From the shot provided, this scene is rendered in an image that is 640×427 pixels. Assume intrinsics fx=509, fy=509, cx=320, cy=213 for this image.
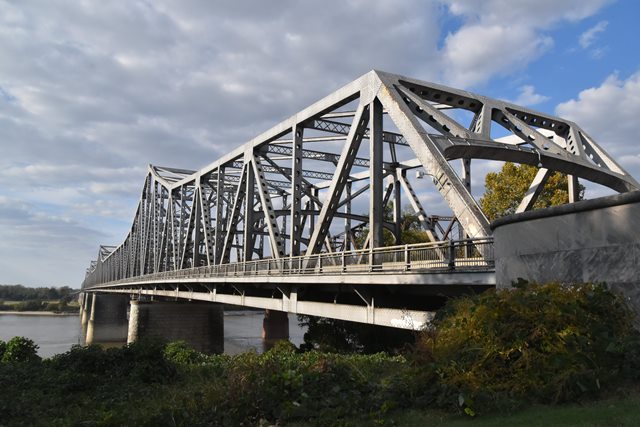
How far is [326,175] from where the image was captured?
41.4m

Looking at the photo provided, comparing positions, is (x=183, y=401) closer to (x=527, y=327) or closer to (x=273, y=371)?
(x=273, y=371)

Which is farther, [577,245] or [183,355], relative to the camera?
[183,355]

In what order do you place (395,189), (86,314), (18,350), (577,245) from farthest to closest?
(86,314) < (395,189) < (18,350) < (577,245)

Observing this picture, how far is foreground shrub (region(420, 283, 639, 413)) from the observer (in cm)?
589

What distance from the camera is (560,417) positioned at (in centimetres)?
524

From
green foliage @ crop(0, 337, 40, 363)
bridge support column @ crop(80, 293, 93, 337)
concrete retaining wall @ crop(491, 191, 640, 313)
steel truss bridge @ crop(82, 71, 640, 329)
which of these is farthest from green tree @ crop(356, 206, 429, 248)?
bridge support column @ crop(80, 293, 93, 337)

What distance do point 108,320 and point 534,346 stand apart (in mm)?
86355

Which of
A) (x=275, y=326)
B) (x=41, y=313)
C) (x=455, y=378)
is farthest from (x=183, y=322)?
(x=41, y=313)

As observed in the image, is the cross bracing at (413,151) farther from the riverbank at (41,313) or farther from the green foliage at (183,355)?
the riverbank at (41,313)

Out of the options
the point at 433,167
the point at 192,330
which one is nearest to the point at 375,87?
the point at 433,167

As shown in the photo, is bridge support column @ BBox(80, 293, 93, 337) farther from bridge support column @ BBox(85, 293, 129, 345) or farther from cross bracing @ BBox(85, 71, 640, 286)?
cross bracing @ BBox(85, 71, 640, 286)

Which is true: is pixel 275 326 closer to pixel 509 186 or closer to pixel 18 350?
pixel 509 186

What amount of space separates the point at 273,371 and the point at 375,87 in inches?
543

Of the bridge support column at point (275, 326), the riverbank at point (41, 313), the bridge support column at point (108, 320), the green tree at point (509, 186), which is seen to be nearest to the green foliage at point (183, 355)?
the green tree at point (509, 186)
